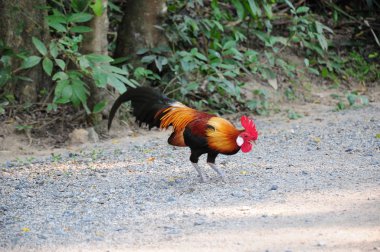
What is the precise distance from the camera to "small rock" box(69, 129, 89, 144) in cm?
883

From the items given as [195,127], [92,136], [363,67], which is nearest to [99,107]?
[92,136]

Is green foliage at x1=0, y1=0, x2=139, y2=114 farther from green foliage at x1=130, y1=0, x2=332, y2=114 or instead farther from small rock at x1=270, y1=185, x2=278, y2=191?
small rock at x1=270, y1=185, x2=278, y2=191

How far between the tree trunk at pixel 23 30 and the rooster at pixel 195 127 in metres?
2.63

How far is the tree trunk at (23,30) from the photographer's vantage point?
9.04 m

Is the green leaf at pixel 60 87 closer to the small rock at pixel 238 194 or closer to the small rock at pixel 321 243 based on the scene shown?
the small rock at pixel 238 194

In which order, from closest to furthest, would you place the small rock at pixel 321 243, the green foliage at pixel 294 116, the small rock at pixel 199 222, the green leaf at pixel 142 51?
the small rock at pixel 321 243 < the small rock at pixel 199 222 < the green leaf at pixel 142 51 < the green foliage at pixel 294 116

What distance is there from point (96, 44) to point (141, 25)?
1078mm

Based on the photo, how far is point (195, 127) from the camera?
6402 millimetres

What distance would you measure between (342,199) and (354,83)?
23.3ft

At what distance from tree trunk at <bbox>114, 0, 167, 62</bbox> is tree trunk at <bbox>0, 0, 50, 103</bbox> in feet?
4.53

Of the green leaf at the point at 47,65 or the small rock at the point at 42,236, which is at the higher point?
the green leaf at the point at 47,65

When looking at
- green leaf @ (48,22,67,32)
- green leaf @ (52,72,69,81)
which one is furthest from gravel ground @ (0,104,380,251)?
green leaf @ (48,22,67,32)

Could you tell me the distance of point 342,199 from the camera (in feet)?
18.7

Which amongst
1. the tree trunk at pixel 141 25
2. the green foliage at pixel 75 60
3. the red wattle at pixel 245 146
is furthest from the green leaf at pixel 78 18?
the red wattle at pixel 245 146
